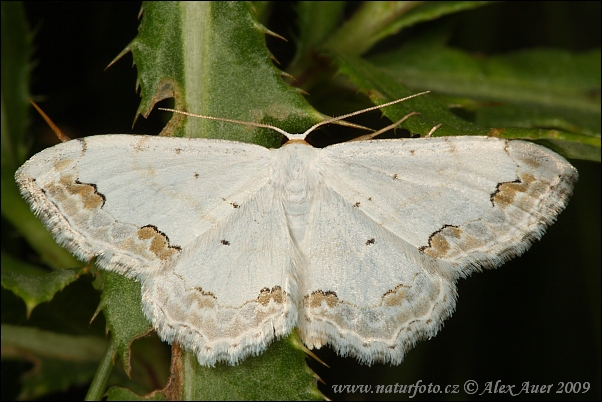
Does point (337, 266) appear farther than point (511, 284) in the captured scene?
No

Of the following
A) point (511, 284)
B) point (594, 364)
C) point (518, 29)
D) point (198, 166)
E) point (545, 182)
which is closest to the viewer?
point (545, 182)

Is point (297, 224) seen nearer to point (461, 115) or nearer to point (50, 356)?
point (461, 115)

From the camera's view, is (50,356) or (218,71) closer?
(218,71)

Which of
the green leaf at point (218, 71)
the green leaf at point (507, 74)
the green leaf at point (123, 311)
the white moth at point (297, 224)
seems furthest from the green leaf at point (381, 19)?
the green leaf at point (123, 311)

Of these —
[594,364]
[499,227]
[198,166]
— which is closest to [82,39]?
[198,166]

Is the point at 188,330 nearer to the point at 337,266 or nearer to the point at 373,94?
the point at 337,266

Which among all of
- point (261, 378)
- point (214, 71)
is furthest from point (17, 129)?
point (261, 378)
